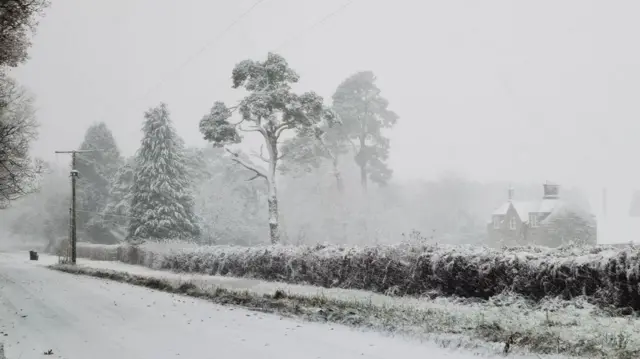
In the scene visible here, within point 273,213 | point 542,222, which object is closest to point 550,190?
point 542,222

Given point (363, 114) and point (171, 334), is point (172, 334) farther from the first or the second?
point (363, 114)

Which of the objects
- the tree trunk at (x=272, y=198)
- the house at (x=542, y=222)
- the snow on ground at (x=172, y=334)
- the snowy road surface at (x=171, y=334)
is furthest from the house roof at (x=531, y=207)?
the snow on ground at (x=172, y=334)

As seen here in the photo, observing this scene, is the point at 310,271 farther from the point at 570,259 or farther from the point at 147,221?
the point at 147,221

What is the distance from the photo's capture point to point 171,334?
1055 cm

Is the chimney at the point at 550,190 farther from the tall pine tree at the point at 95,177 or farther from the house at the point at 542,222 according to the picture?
the tall pine tree at the point at 95,177

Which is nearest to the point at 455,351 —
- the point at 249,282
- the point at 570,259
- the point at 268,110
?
the point at 570,259

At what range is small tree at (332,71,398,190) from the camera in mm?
51625

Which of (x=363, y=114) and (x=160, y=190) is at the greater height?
(x=363, y=114)

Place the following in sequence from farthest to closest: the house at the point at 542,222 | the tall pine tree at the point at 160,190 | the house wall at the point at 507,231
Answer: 1. the house wall at the point at 507,231
2. the house at the point at 542,222
3. the tall pine tree at the point at 160,190

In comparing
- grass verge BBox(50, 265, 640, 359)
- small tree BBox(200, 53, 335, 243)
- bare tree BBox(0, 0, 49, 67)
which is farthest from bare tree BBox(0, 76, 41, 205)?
grass verge BBox(50, 265, 640, 359)

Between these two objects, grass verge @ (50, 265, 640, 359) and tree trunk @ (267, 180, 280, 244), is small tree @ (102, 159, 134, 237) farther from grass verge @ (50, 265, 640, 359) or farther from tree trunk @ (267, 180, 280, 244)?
grass verge @ (50, 265, 640, 359)

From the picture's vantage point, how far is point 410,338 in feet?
31.1

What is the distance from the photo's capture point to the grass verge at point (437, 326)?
308 inches

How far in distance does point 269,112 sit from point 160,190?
59.6 feet
